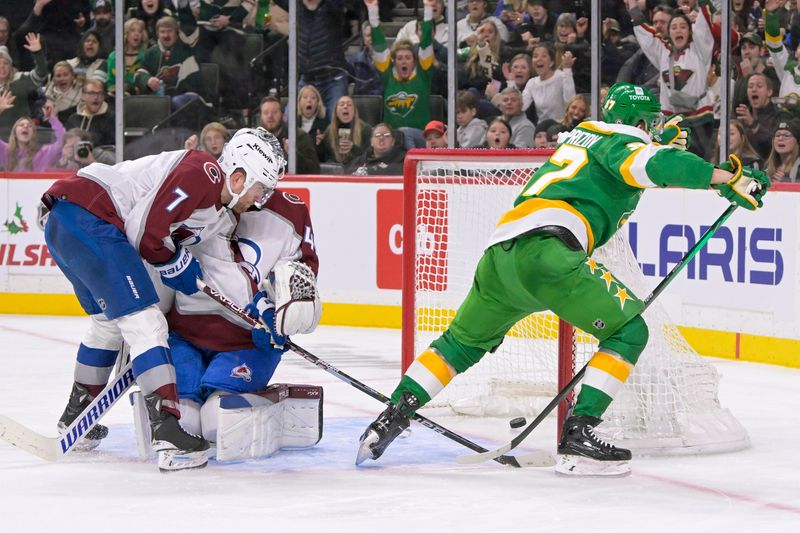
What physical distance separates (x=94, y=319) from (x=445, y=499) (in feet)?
4.08

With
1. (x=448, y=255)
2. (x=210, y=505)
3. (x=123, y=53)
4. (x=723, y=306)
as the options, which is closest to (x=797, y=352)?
(x=723, y=306)

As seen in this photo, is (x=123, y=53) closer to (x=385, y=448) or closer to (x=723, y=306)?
(x=723, y=306)

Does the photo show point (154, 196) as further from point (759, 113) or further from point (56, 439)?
Answer: point (759, 113)

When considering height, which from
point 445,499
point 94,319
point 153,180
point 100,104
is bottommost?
point 445,499

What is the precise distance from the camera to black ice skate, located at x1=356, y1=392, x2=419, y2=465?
3707mm

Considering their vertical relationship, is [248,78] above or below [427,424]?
above

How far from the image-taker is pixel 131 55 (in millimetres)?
8336

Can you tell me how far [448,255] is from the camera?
522 centimetres

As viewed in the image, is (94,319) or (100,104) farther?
(100,104)

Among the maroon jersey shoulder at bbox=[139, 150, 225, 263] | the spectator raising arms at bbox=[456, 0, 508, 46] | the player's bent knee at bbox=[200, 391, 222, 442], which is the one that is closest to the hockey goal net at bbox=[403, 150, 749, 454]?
the player's bent knee at bbox=[200, 391, 222, 442]

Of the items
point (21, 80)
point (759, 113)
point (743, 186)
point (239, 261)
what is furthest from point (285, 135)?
point (743, 186)

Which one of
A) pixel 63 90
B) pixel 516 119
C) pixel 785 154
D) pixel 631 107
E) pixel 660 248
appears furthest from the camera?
pixel 63 90

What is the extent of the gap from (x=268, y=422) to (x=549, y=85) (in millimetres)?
4071

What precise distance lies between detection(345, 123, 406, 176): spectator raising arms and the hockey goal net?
2486mm
